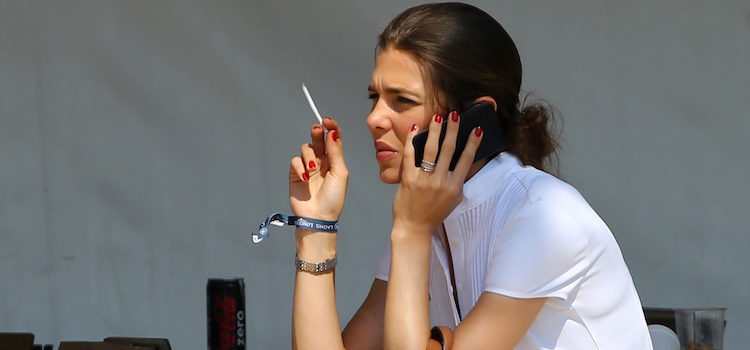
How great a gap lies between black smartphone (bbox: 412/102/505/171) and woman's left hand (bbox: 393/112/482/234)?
0.06 ft

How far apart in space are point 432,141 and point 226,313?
0.73 m

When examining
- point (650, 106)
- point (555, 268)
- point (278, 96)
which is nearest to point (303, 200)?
point (555, 268)

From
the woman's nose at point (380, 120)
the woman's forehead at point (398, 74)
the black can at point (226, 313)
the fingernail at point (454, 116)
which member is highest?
the woman's forehead at point (398, 74)

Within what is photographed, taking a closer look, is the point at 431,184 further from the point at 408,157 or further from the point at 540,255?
the point at 540,255

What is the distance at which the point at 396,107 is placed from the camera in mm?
1617

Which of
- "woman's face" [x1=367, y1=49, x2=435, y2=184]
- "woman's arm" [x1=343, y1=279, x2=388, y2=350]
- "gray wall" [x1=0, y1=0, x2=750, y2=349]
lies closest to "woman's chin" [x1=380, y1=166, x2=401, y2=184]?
"woman's face" [x1=367, y1=49, x2=435, y2=184]

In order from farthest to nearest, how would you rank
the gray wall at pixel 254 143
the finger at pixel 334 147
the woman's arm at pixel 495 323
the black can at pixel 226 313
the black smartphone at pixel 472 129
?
the gray wall at pixel 254 143
the black can at pixel 226 313
the finger at pixel 334 147
the black smartphone at pixel 472 129
the woman's arm at pixel 495 323

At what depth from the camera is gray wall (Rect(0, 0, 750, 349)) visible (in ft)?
8.67

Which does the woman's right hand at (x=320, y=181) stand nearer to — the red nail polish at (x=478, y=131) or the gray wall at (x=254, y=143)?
the red nail polish at (x=478, y=131)

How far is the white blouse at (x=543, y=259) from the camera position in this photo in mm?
1470

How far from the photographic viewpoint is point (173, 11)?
269cm

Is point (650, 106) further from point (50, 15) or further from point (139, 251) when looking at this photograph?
point (50, 15)

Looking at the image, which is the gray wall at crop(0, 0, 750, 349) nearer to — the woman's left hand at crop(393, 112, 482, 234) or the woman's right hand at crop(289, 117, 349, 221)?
the woman's right hand at crop(289, 117, 349, 221)

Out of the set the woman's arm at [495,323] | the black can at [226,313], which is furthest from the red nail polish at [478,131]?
the black can at [226,313]
